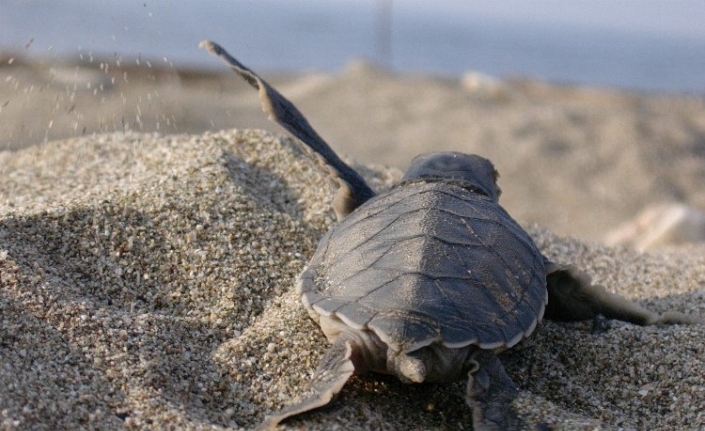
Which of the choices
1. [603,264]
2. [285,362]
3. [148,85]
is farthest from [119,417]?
[148,85]

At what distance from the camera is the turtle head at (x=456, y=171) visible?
248 cm

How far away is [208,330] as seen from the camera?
2088 millimetres

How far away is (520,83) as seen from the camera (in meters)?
10.2

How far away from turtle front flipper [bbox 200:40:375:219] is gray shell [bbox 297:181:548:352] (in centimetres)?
26

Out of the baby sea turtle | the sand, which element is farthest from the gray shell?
the sand

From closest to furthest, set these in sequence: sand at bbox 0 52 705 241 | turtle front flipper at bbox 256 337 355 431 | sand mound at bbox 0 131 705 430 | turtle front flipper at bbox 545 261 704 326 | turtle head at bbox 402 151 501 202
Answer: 1. turtle front flipper at bbox 256 337 355 431
2. sand mound at bbox 0 131 705 430
3. turtle front flipper at bbox 545 261 704 326
4. turtle head at bbox 402 151 501 202
5. sand at bbox 0 52 705 241

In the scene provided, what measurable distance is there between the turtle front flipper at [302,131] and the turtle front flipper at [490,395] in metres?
0.86

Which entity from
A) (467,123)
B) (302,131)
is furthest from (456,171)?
(467,123)

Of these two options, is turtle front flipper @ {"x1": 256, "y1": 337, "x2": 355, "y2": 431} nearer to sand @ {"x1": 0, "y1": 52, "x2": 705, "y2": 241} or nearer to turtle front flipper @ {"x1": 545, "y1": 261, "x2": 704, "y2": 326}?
turtle front flipper @ {"x1": 545, "y1": 261, "x2": 704, "y2": 326}

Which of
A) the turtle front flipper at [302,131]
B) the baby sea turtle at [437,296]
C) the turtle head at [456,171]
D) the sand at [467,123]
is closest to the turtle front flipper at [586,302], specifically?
the baby sea turtle at [437,296]

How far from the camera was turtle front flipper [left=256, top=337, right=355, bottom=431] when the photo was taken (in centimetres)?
169

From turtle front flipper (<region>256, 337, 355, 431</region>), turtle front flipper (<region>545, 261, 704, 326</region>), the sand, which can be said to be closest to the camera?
turtle front flipper (<region>256, 337, 355, 431</region>)

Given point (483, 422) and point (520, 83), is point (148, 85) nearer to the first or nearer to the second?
point (520, 83)

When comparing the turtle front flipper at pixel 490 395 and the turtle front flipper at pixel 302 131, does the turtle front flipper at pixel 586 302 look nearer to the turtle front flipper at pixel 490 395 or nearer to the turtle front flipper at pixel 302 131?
the turtle front flipper at pixel 490 395
